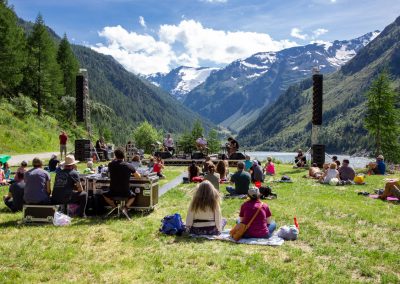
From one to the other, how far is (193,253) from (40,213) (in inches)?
191

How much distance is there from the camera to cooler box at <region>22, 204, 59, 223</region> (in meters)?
10.6

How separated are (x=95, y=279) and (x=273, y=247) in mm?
3812

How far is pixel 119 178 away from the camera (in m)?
11.3

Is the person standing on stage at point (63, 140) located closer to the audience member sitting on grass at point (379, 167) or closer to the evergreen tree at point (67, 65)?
the audience member sitting on grass at point (379, 167)

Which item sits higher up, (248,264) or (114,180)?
(114,180)

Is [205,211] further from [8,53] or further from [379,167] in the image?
[8,53]

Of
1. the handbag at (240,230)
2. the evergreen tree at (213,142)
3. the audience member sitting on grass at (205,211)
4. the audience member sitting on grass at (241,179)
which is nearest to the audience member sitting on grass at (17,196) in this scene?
the audience member sitting on grass at (205,211)

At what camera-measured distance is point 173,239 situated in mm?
9312

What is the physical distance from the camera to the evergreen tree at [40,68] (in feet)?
168

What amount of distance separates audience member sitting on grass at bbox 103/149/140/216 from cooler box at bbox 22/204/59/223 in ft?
4.87

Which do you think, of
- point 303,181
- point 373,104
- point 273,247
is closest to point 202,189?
point 273,247

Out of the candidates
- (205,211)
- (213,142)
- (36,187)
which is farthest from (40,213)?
(213,142)

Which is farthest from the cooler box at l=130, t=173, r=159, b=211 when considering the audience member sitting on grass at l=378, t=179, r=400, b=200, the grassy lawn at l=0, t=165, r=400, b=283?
the audience member sitting on grass at l=378, t=179, r=400, b=200

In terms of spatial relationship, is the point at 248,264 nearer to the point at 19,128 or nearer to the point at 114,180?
the point at 114,180
